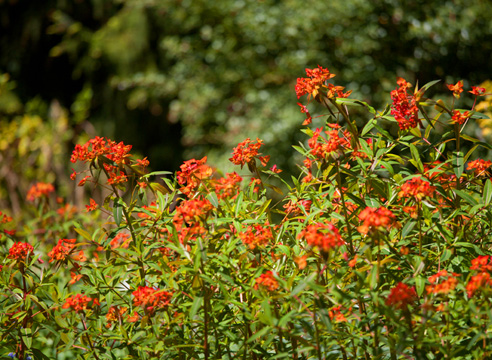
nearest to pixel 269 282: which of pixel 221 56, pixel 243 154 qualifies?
pixel 243 154

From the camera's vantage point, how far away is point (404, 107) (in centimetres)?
125

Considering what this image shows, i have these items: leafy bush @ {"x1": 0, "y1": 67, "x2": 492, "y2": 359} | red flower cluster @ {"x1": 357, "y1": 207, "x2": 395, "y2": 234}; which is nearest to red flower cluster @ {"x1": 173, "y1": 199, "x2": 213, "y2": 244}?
leafy bush @ {"x1": 0, "y1": 67, "x2": 492, "y2": 359}

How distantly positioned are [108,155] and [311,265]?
0.60m

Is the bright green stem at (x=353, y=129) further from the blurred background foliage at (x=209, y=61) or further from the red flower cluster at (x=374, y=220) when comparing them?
the blurred background foliage at (x=209, y=61)

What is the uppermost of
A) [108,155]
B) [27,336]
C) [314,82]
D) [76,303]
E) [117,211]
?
[314,82]

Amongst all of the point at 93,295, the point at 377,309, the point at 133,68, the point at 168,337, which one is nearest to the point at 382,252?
the point at 377,309

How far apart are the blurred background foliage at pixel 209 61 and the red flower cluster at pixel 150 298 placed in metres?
2.70

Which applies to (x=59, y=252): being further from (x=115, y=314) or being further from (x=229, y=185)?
(x=229, y=185)

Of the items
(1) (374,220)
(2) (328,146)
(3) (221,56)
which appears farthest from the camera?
(3) (221,56)

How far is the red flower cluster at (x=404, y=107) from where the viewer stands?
124cm

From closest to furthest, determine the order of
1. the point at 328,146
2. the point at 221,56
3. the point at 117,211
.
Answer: the point at 328,146 < the point at 117,211 < the point at 221,56

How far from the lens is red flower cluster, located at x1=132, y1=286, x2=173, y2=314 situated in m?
1.11

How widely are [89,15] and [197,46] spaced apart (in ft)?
9.57

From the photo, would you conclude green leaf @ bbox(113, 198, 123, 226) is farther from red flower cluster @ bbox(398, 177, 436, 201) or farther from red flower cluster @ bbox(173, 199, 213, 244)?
red flower cluster @ bbox(398, 177, 436, 201)
